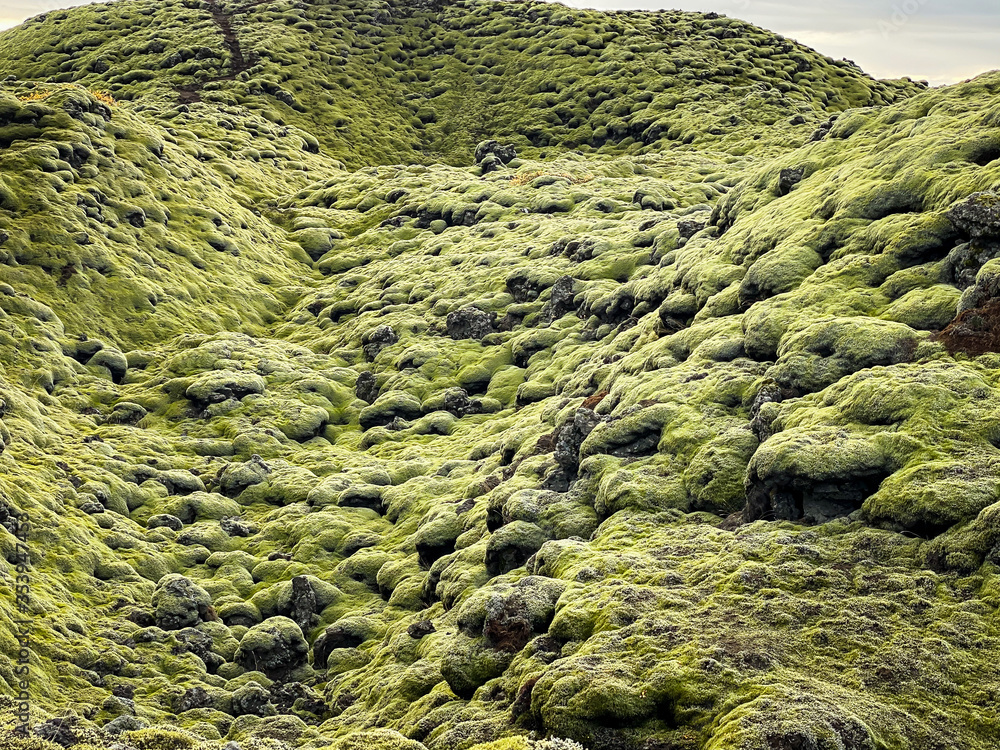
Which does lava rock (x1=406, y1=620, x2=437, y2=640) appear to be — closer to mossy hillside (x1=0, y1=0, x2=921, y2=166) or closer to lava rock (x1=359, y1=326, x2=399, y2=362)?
lava rock (x1=359, y1=326, x2=399, y2=362)

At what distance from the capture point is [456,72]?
156500 millimetres

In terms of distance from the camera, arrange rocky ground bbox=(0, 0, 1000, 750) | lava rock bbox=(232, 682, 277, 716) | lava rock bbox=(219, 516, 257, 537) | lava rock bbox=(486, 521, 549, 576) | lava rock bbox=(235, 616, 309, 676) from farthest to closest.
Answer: lava rock bbox=(219, 516, 257, 537) < lava rock bbox=(235, 616, 309, 676) < lava rock bbox=(232, 682, 277, 716) < lava rock bbox=(486, 521, 549, 576) < rocky ground bbox=(0, 0, 1000, 750)

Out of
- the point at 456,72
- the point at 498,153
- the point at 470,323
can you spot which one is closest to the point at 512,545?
the point at 470,323

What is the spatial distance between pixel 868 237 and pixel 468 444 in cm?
2390

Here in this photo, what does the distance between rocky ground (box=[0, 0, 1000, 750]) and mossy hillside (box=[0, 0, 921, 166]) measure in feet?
133

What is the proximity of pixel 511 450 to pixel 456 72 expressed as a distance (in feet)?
425

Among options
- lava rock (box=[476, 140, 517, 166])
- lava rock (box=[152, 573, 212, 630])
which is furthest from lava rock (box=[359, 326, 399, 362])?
lava rock (box=[476, 140, 517, 166])

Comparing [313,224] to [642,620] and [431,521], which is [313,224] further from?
[642,620]

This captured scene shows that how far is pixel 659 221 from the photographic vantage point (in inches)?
2418

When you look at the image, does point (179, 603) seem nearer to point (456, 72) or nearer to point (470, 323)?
point (470, 323)

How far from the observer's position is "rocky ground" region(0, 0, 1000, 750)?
2094cm

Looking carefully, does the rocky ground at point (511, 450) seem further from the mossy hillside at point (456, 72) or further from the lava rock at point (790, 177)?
the mossy hillside at point (456, 72)

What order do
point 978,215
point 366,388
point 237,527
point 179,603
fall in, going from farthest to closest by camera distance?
point 366,388 → point 237,527 → point 179,603 → point 978,215

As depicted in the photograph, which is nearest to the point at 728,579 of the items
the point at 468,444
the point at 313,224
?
the point at 468,444
